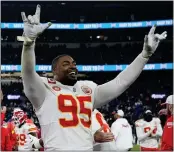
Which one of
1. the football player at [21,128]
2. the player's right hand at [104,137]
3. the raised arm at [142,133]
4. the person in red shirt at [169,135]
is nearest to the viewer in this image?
the player's right hand at [104,137]

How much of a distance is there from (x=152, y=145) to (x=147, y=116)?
1.82ft

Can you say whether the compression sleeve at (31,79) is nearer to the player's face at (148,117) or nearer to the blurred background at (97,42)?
the player's face at (148,117)

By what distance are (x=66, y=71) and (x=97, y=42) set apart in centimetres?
3039

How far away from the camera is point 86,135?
2.92m

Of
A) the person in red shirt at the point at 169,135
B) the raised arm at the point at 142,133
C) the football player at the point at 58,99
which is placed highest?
the football player at the point at 58,99

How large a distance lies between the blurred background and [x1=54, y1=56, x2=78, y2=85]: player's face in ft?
87.8

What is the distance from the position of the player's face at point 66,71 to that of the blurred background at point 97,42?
87.8ft

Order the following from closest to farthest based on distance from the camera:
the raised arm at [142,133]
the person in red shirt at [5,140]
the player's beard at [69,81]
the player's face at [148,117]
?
the player's beard at [69,81] → the person in red shirt at [5,140] → the raised arm at [142,133] → the player's face at [148,117]

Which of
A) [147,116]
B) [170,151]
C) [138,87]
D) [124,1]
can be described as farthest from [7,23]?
[170,151]

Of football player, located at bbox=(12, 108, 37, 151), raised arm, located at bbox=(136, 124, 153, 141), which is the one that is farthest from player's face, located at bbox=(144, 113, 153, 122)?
football player, located at bbox=(12, 108, 37, 151)

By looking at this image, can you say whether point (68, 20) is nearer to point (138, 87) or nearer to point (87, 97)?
point (138, 87)

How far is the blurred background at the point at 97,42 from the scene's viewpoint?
30.8m

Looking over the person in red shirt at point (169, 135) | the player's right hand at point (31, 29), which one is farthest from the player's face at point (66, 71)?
the person in red shirt at point (169, 135)

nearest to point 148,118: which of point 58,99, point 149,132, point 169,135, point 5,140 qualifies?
point 149,132
